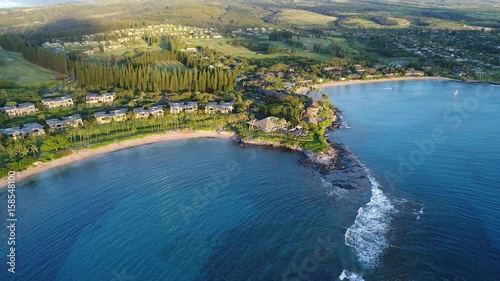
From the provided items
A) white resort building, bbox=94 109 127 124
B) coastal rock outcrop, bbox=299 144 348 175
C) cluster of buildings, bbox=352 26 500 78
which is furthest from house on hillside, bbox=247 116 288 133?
cluster of buildings, bbox=352 26 500 78

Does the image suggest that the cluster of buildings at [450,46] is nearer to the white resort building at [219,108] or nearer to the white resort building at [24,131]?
the white resort building at [219,108]

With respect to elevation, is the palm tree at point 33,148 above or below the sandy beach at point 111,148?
above

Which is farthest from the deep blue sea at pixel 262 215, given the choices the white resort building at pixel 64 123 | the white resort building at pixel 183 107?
the white resort building at pixel 183 107

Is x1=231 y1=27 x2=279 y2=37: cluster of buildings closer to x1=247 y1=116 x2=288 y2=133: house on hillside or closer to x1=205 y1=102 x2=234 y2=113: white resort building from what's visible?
x1=205 y1=102 x2=234 y2=113: white resort building

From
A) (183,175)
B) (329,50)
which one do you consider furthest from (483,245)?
(329,50)

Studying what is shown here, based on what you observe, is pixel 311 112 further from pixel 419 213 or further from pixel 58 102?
pixel 58 102

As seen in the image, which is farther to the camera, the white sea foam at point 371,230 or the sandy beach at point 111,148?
the sandy beach at point 111,148

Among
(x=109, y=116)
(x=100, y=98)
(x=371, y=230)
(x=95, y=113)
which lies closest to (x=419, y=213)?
(x=371, y=230)
